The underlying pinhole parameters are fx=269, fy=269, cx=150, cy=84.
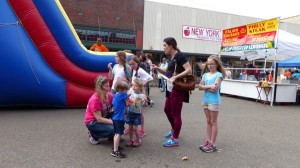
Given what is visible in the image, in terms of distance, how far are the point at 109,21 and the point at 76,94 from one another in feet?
61.4

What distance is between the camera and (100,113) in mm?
4109

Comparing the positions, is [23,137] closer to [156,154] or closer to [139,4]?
[156,154]

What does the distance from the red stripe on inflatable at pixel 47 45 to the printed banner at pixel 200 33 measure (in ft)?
67.4

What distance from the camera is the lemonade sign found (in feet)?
34.0

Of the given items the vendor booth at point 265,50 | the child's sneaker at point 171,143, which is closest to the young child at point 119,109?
the child's sneaker at point 171,143

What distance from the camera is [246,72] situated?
12391 millimetres

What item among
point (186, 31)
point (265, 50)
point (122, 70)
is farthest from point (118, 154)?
point (186, 31)

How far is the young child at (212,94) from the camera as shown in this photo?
13.5ft

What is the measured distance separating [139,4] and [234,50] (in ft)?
47.8

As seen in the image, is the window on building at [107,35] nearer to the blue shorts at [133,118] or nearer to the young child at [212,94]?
the blue shorts at [133,118]

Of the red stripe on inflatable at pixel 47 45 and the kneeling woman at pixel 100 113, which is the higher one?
the red stripe on inflatable at pixel 47 45

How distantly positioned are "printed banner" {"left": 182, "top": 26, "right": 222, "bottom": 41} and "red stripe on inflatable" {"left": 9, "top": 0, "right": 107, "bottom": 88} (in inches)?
809

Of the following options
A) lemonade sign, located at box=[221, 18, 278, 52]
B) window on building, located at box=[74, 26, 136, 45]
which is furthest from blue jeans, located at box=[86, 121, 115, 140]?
window on building, located at box=[74, 26, 136, 45]

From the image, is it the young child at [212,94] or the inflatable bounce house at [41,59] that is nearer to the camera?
the young child at [212,94]
